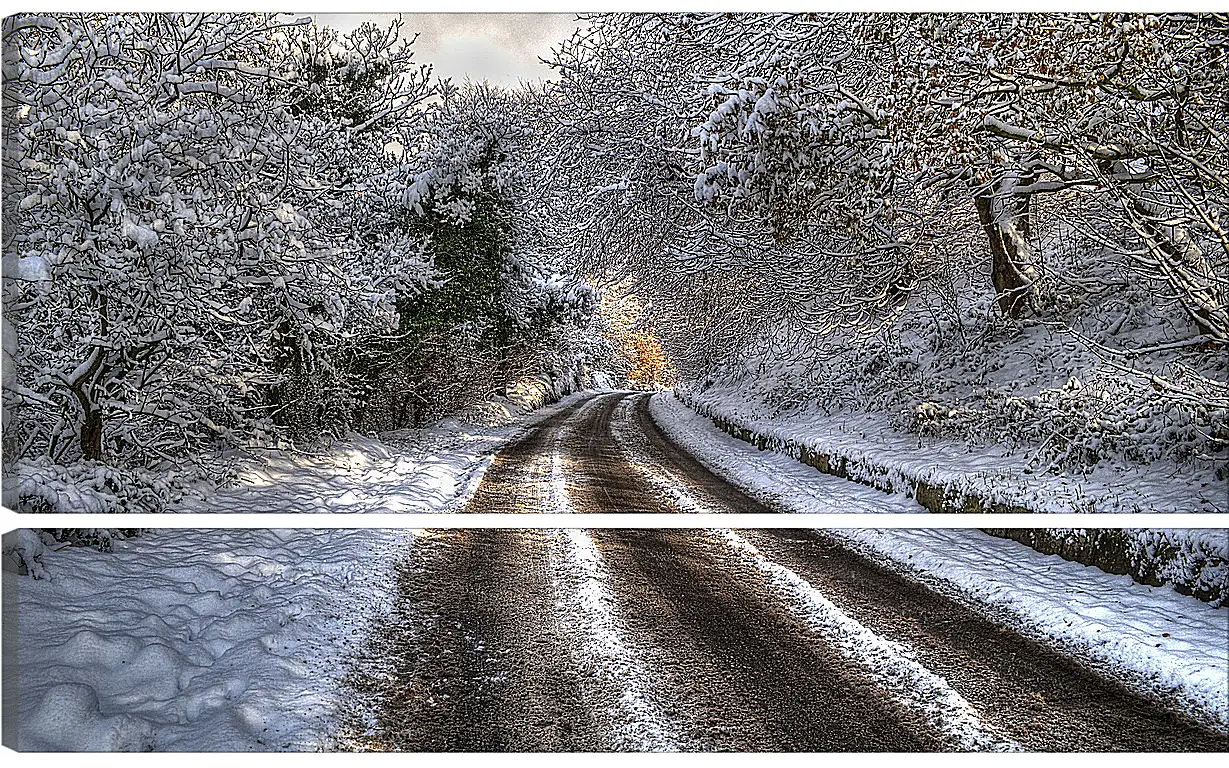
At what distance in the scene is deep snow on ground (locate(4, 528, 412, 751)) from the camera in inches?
96.9

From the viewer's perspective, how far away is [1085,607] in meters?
3.32

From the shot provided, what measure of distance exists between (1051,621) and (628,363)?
10311 mm

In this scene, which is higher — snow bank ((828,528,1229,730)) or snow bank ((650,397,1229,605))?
snow bank ((650,397,1229,605))

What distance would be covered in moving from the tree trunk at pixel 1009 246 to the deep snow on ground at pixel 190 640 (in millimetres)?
3657

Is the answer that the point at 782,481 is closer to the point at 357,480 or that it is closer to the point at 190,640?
the point at 357,480

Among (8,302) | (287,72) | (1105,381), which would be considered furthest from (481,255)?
(1105,381)

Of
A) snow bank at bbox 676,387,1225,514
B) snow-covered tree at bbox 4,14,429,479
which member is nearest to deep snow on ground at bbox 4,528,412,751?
snow-covered tree at bbox 4,14,429,479

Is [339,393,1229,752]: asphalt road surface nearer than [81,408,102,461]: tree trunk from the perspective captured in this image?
Yes

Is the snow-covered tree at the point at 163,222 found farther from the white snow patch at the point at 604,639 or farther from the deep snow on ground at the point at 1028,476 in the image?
the deep snow on ground at the point at 1028,476

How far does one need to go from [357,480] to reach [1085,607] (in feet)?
12.6

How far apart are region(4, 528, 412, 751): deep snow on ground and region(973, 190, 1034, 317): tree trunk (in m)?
3.66

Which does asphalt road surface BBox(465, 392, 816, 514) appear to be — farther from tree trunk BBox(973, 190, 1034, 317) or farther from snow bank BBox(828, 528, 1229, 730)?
tree trunk BBox(973, 190, 1034, 317)

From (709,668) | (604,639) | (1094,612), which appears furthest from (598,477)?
(1094,612)

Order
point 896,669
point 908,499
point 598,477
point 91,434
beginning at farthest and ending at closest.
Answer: point 598,477, point 908,499, point 91,434, point 896,669
